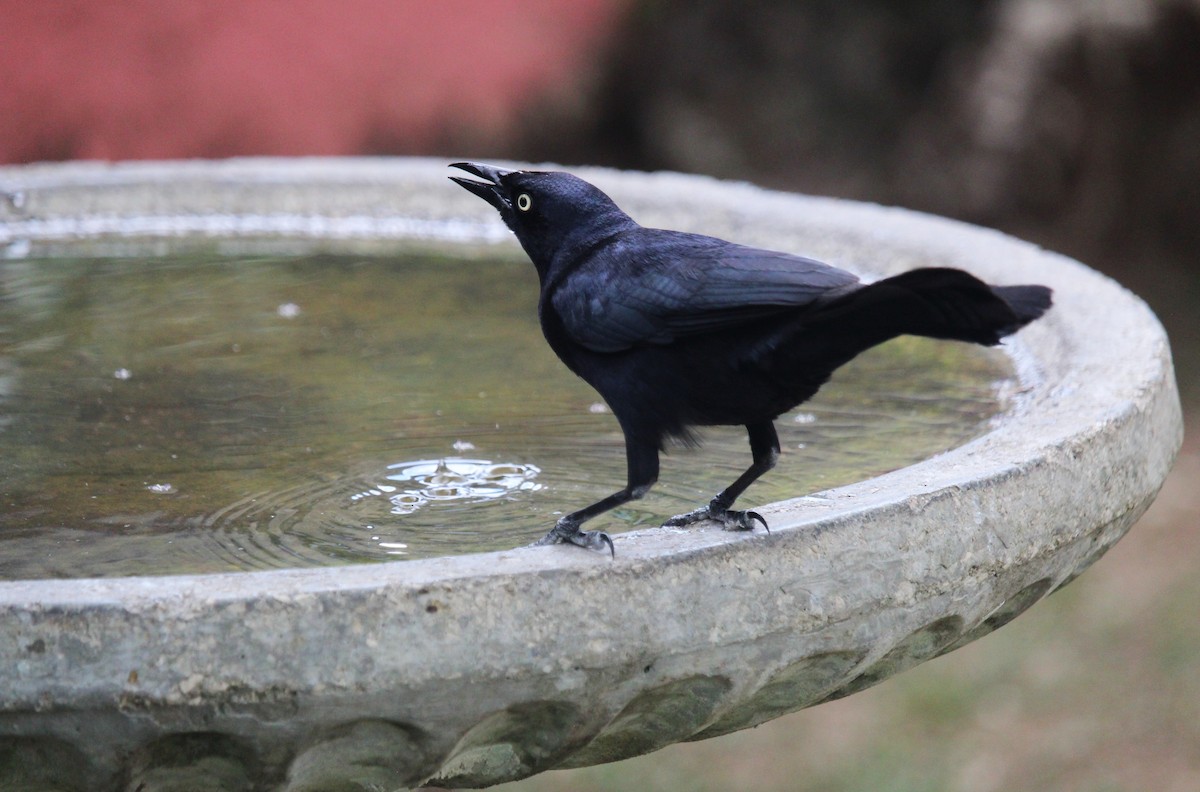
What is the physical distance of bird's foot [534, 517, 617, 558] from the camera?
1.65 m

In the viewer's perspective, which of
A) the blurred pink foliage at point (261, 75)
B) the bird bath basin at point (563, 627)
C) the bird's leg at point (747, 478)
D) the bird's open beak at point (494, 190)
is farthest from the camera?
the blurred pink foliage at point (261, 75)

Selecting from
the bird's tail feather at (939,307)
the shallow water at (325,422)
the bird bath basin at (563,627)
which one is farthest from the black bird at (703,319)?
the shallow water at (325,422)

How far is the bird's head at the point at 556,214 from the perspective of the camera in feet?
6.76

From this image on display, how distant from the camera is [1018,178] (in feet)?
25.9

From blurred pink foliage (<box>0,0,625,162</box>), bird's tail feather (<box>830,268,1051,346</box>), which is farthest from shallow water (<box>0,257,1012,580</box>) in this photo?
blurred pink foliage (<box>0,0,625,162</box>)

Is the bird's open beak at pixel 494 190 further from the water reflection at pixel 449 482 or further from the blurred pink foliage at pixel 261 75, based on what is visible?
the blurred pink foliage at pixel 261 75

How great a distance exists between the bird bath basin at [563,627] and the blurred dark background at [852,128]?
285 centimetres

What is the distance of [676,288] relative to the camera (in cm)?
183

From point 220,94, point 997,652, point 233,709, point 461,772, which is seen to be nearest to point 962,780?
point 997,652

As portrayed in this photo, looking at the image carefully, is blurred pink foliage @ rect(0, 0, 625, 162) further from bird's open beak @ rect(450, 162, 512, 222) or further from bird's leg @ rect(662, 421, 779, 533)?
bird's leg @ rect(662, 421, 779, 533)

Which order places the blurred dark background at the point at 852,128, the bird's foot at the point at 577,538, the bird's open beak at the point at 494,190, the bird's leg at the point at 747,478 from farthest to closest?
the blurred dark background at the point at 852,128 < the bird's open beak at the point at 494,190 < the bird's leg at the point at 747,478 < the bird's foot at the point at 577,538

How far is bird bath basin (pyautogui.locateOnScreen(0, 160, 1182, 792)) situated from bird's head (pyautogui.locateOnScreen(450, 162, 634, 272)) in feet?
1.31

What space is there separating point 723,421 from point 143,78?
4955 mm

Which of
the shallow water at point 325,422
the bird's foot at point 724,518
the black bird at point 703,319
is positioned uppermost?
the black bird at point 703,319
